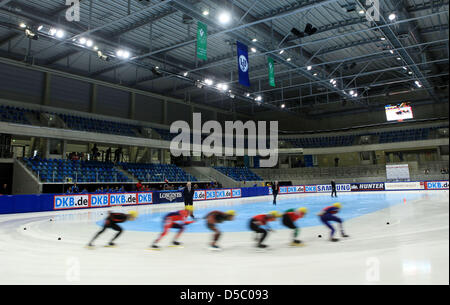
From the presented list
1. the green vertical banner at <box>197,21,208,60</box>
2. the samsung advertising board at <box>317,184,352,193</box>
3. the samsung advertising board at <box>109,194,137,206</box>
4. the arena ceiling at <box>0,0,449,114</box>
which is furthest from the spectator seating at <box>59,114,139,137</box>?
the samsung advertising board at <box>317,184,352,193</box>

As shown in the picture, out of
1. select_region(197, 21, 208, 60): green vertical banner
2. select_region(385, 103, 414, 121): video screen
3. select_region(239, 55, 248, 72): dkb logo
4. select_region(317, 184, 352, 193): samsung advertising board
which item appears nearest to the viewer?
select_region(197, 21, 208, 60): green vertical banner

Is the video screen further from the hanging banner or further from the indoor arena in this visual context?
the hanging banner

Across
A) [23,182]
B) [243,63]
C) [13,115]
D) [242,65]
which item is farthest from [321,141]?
[13,115]

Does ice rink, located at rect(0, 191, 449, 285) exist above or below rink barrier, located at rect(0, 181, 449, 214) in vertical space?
below

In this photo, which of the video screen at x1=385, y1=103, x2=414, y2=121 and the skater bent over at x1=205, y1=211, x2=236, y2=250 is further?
the video screen at x1=385, y1=103, x2=414, y2=121

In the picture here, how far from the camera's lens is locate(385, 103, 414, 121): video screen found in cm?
3491

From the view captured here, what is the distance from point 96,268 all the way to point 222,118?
3790 centimetres

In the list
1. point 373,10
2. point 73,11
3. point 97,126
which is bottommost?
point 97,126

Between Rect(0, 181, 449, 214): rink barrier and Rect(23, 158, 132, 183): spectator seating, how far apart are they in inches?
152

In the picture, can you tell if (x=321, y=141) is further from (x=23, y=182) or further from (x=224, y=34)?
(x=23, y=182)

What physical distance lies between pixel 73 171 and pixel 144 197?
6.01 meters

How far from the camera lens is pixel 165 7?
17922 mm

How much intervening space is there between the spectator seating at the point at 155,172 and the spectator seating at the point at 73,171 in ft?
5.72

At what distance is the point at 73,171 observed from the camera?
22.3 meters
